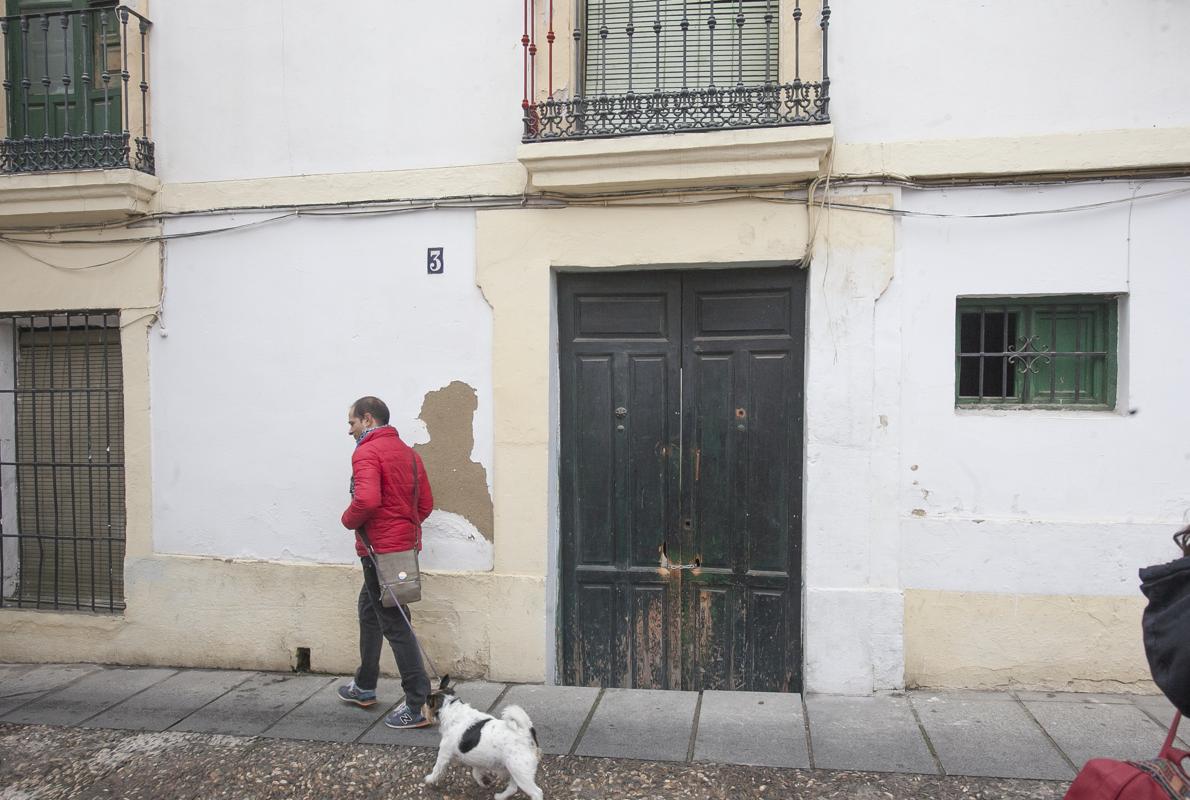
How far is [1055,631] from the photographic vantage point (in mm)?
4691

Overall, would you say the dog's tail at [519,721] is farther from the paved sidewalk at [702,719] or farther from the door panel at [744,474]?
the door panel at [744,474]

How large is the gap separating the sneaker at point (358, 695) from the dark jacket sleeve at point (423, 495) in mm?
1097

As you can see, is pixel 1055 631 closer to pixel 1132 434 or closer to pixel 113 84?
pixel 1132 434

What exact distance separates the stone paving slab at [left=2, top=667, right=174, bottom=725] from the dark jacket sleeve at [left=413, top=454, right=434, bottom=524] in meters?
2.26

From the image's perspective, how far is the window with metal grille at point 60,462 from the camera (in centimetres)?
596

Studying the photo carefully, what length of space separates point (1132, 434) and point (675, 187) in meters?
2.98

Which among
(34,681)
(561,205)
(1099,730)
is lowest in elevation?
(34,681)

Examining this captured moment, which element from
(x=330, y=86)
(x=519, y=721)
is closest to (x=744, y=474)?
(x=519, y=721)

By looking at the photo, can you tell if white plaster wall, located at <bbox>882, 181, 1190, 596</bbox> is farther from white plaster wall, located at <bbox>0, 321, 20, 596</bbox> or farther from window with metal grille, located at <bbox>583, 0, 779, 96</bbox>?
white plaster wall, located at <bbox>0, 321, 20, 596</bbox>

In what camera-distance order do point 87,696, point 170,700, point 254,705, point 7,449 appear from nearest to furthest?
1. point 254,705
2. point 170,700
3. point 87,696
4. point 7,449

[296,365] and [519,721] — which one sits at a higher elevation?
[296,365]

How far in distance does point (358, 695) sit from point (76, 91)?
15.8ft

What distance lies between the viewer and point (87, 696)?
17.0ft

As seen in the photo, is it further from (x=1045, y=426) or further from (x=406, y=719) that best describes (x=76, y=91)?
(x=1045, y=426)
